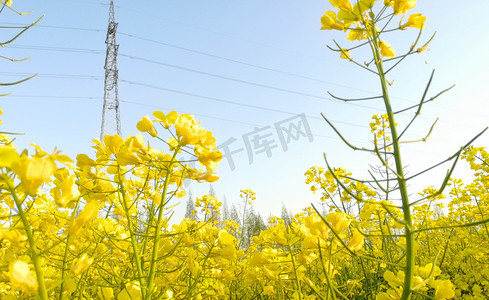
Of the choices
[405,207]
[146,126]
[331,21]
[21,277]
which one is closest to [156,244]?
[146,126]

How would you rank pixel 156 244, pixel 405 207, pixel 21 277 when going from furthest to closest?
pixel 156 244 < pixel 405 207 < pixel 21 277

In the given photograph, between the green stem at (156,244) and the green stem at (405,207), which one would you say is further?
the green stem at (156,244)

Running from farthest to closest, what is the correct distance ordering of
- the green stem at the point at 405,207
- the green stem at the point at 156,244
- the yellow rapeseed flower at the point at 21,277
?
the green stem at the point at 156,244, the green stem at the point at 405,207, the yellow rapeseed flower at the point at 21,277

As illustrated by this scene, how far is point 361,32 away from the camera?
1.02 metres

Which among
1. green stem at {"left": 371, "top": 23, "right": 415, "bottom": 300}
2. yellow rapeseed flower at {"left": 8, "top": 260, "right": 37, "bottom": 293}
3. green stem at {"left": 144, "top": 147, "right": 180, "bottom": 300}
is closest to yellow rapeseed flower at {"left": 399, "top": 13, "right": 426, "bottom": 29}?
green stem at {"left": 371, "top": 23, "right": 415, "bottom": 300}

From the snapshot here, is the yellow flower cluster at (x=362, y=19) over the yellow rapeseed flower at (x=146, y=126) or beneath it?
over

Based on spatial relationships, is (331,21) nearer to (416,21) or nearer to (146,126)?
(416,21)

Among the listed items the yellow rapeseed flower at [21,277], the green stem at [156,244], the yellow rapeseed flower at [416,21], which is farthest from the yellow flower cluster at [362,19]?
the yellow rapeseed flower at [21,277]

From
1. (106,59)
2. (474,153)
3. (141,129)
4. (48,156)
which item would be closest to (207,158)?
(141,129)

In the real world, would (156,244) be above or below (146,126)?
below

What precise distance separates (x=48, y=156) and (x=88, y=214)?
0.17m

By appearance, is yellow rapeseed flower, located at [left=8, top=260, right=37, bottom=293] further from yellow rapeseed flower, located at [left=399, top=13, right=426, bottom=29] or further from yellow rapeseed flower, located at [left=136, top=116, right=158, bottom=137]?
yellow rapeseed flower, located at [left=399, top=13, right=426, bottom=29]

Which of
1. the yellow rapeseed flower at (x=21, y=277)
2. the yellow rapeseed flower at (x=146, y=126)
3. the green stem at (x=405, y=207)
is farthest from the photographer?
the yellow rapeseed flower at (x=146, y=126)

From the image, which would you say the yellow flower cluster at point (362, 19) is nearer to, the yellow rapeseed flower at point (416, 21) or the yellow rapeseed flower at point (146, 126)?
the yellow rapeseed flower at point (416, 21)
